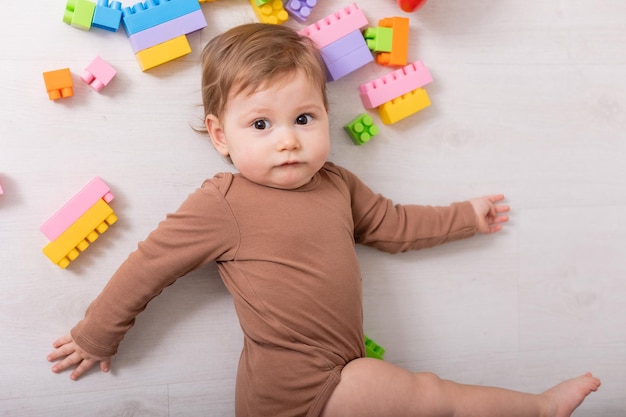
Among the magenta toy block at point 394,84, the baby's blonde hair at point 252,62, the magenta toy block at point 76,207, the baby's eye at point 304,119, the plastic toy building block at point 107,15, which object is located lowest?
the magenta toy block at point 394,84

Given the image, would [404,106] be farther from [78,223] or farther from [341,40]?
[78,223]

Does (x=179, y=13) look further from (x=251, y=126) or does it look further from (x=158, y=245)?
(x=158, y=245)

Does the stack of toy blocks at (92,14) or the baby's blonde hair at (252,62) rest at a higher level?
the stack of toy blocks at (92,14)

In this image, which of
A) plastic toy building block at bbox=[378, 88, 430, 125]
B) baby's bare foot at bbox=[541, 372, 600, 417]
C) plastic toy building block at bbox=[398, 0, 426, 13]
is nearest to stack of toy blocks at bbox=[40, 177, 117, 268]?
plastic toy building block at bbox=[378, 88, 430, 125]

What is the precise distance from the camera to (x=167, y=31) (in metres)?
0.89

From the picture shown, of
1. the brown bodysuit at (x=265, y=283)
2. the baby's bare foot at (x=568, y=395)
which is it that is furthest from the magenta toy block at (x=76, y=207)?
the baby's bare foot at (x=568, y=395)

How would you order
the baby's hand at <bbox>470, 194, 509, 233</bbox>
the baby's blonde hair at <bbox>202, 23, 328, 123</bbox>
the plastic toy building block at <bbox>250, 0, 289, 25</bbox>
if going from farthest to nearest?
the baby's hand at <bbox>470, 194, 509, 233</bbox> → the plastic toy building block at <bbox>250, 0, 289, 25</bbox> → the baby's blonde hair at <bbox>202, 23, 328, 123</bbox>

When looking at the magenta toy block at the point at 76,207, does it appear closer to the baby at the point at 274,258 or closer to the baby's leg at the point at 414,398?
the baby at the point at 274,258

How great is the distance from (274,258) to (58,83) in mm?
428

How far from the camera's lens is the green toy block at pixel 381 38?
0.96 meters

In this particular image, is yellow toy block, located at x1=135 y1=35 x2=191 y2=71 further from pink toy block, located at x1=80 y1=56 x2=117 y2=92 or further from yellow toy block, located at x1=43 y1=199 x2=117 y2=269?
yellow toy block, located at x1=43 y1=199 x2=117 y2=269

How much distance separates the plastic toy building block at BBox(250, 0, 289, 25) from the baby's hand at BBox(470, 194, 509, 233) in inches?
18.8

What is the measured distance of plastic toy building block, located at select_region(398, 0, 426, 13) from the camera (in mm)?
963

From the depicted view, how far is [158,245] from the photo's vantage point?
0.84 metres
